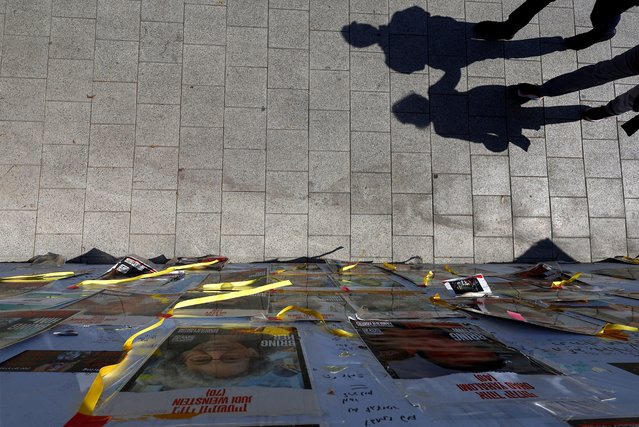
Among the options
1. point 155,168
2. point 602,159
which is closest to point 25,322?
point 155,168

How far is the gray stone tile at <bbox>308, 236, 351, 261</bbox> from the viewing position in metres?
4.02

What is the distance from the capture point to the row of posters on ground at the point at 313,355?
1139 millimetres

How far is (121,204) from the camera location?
3889 millimetres

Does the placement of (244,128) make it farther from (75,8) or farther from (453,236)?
(453,236)

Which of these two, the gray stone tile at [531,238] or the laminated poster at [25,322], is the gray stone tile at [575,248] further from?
the laminated poster at [25,322]

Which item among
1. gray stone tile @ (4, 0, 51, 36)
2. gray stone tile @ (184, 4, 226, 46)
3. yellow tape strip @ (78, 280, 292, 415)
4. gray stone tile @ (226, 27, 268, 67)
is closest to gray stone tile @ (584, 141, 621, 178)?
gray stone tile @ (226, 27, 268, 67)

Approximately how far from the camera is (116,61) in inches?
162

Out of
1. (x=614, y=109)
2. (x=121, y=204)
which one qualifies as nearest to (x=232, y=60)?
(x=121, y=204)

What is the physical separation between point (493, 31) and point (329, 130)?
2153mm

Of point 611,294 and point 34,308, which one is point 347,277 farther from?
point 34,308

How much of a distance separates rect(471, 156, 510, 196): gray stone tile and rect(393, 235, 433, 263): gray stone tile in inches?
30.7

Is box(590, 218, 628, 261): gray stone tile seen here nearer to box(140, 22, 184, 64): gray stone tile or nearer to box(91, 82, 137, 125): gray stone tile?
box(140, 22, 184, 64): gray stone tile

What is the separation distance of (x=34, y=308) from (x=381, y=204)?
3002 mm

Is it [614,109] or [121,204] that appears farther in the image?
[614,109]
